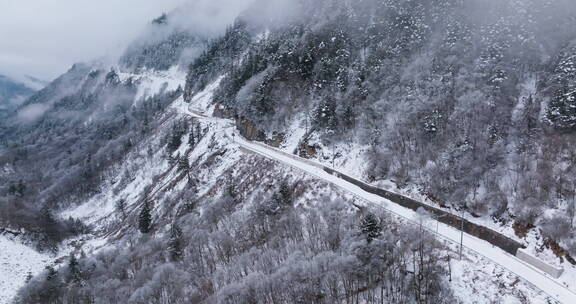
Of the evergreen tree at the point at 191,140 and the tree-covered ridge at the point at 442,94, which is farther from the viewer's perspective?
the evergreen tree at the point at 191,140

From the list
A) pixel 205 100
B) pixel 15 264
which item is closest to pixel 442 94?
pixel 15 264

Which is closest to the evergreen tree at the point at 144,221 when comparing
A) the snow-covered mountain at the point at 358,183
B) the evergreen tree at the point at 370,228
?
the snow-covered mountain at the point at 358,183

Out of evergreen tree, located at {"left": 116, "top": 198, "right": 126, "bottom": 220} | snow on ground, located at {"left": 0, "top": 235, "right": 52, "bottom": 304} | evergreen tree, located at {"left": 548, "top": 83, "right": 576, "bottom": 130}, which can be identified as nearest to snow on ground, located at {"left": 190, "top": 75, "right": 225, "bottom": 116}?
evergreen tree, located at {"left": 116, "top": 198, "right": 126, "bottom": 220}

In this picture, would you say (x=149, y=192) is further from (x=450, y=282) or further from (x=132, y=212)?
(x=450, y=282)

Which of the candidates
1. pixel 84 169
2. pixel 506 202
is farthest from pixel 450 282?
pixel 84 169

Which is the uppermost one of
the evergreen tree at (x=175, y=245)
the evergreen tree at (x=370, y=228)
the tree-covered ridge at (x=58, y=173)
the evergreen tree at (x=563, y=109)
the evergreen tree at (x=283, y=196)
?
the evergreen tree at (x=563, y=109)

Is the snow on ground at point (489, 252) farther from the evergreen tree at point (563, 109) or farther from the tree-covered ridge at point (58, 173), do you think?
the tree-covered ridge at point (58, 173)

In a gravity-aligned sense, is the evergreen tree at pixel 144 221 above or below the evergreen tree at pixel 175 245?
below
